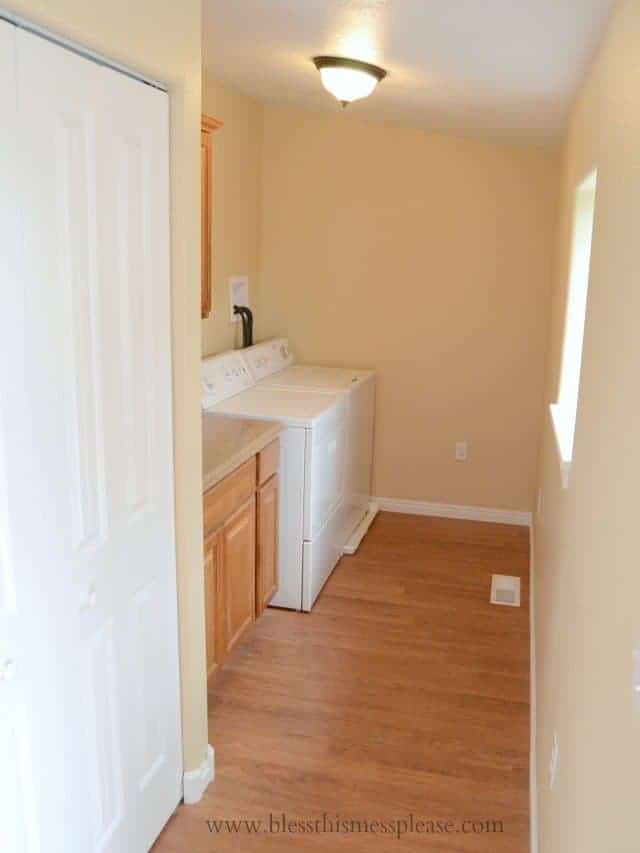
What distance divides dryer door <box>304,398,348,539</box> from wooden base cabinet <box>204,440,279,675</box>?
0.49ft

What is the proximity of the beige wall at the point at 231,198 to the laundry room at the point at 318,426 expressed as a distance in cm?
3

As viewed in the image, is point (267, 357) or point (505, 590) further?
point (267, 357)

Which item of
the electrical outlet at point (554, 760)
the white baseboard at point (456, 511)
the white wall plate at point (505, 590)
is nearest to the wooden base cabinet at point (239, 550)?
the white wall plate at point (505, 590)

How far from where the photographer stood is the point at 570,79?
250 centimetres

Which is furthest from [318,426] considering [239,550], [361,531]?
[361,531]

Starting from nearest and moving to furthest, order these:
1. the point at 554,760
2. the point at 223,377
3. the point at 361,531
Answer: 1. the point at 554,760
2. the point at 223,377
3. the point at 361,531

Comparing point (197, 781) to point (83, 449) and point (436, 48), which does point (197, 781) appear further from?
point (436, 48)

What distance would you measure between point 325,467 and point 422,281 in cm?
146

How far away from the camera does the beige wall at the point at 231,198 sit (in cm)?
377

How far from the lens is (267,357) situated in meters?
4.21

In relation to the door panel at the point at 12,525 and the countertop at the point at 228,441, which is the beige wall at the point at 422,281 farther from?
the door panel at the point at 12,525

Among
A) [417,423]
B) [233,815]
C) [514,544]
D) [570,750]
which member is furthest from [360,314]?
[570,750]

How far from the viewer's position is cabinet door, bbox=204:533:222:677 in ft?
8.42

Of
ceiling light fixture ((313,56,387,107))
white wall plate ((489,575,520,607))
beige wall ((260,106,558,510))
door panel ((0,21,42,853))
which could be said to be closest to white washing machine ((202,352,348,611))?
white wall plate ((489,575,520,607))
